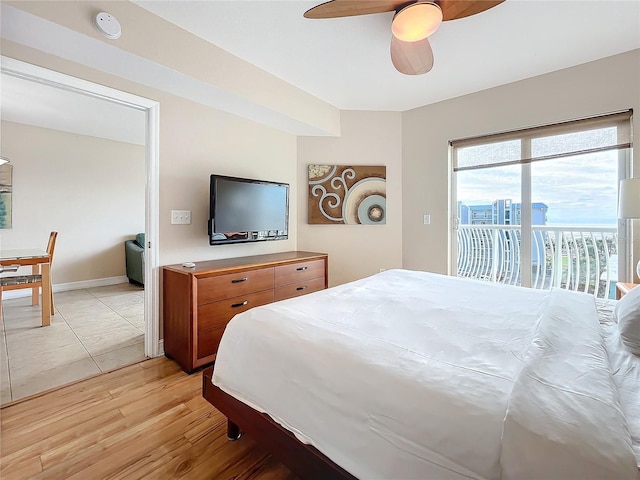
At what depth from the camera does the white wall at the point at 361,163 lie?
3.69 meters

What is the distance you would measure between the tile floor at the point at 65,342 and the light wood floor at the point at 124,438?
24 centimetres

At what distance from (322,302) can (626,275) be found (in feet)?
9.26

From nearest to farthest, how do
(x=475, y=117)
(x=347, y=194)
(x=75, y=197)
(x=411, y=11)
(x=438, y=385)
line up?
(x=438, y=385) → (x=411, y=11) → (x=475, y=117) → (x=347, y=194) → (x=75, y=197)

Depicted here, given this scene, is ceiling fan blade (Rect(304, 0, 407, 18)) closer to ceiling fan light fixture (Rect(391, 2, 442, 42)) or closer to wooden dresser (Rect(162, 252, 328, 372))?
ceiling fan light fixture (Rect(391, 2, 442, 42))

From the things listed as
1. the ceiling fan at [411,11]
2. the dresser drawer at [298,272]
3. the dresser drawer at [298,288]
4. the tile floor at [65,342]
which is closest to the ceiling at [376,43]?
the ceiling fan at [411,11]

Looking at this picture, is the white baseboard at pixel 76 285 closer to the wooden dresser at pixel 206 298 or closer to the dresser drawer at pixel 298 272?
the wooden dresser at pixel 206 298

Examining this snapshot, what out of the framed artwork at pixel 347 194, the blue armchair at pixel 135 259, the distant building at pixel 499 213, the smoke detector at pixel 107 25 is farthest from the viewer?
the blue armchair at pixel 135 259

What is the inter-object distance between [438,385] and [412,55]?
2111 mm

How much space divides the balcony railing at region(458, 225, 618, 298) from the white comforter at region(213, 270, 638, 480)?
1673 millimetres

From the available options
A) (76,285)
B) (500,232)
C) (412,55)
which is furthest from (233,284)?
(76,285)

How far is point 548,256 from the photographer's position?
298 centimetres

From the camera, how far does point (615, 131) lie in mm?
2545

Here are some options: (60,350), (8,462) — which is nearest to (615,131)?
(8,462)

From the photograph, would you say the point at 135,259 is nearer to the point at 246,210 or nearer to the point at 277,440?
the point at 246,210
